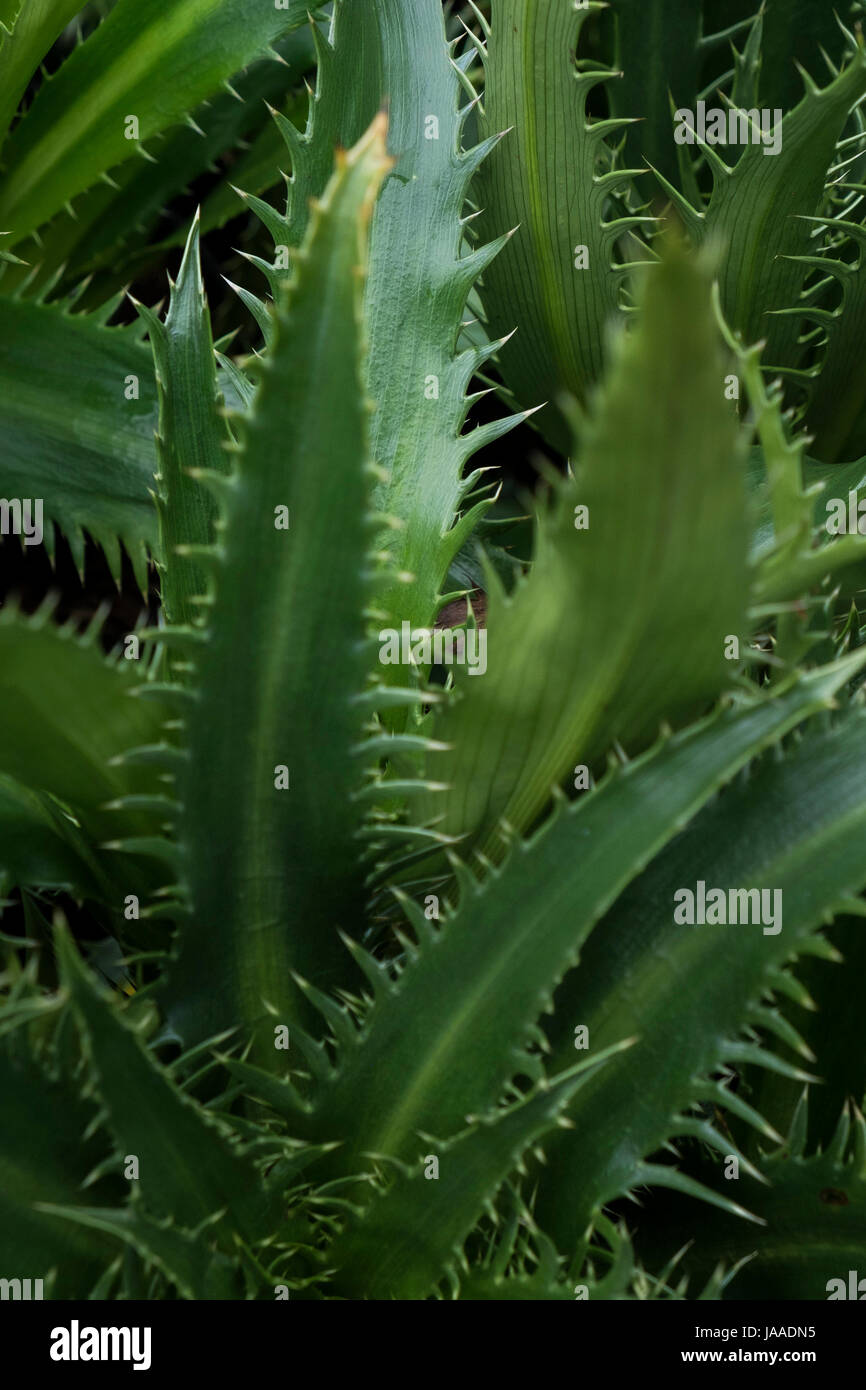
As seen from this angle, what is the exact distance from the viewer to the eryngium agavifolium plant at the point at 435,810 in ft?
1.70

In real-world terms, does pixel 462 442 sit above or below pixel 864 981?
above

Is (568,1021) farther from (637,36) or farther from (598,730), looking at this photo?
(637,36)

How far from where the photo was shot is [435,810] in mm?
661

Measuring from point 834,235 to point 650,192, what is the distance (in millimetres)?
167

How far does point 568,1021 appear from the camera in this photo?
2.05 feet

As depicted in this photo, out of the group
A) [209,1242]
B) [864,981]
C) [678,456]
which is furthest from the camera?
[864,981]

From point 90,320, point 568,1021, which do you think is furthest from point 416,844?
point 90,320

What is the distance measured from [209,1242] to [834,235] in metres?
0.90

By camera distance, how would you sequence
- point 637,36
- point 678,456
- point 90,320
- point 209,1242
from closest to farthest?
point 678,456 < point 209,1242 < point 90,320 < point 637,36

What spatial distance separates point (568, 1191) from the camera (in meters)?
0.62

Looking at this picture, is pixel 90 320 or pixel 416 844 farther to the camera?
pixel 90 320

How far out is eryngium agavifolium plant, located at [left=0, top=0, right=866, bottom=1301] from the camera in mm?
518
